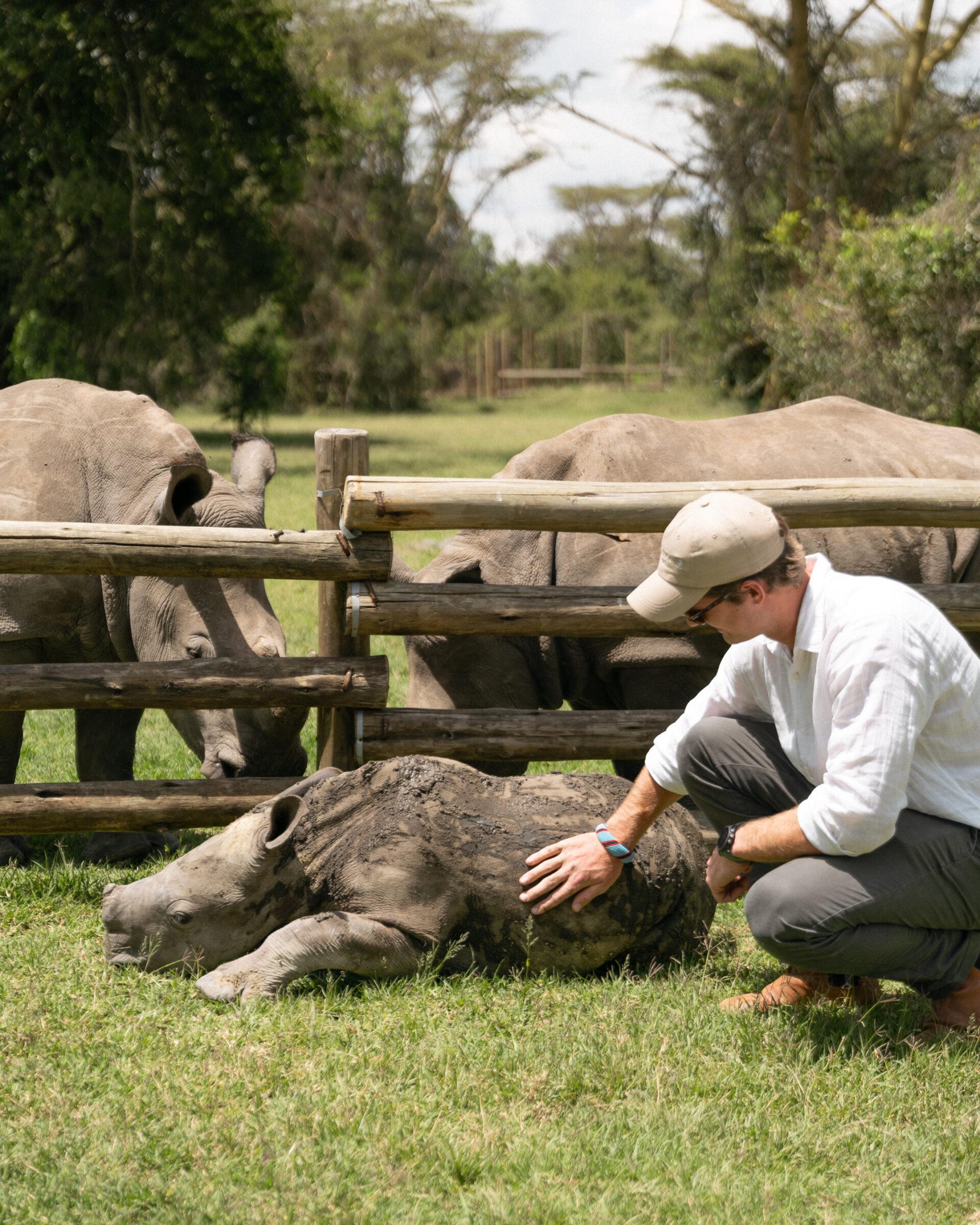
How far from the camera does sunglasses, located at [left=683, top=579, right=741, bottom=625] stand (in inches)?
141

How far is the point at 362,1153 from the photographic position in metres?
3.21

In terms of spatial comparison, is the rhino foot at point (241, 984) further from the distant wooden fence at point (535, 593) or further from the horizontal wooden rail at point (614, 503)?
the horizontal wooden rail at point (614, 503)

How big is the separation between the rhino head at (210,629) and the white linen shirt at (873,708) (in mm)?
2450

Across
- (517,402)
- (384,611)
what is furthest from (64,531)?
(517,402)

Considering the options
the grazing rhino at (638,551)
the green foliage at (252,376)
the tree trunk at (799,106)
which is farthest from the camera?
the green foliage at (252,376)

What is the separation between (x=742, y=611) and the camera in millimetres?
3605

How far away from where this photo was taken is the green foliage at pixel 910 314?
15.0m

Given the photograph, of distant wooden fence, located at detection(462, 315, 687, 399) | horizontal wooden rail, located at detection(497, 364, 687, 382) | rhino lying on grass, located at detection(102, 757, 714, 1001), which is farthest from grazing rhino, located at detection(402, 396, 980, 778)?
horizontal wooden rail, located at detection(497, 364, 687, 382)

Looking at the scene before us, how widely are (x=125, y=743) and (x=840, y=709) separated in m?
3.71

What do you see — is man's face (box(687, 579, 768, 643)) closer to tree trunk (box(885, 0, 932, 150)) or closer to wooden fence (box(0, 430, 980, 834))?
wooden fence (box(0, 430, 980, 834))

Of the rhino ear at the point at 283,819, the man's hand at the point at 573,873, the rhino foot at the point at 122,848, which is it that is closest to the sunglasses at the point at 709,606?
the man's hand at the point at 573,873

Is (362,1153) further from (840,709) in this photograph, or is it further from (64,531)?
(64,531)

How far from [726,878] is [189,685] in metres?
2.30

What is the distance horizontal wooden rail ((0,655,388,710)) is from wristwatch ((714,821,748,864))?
5.96ft
